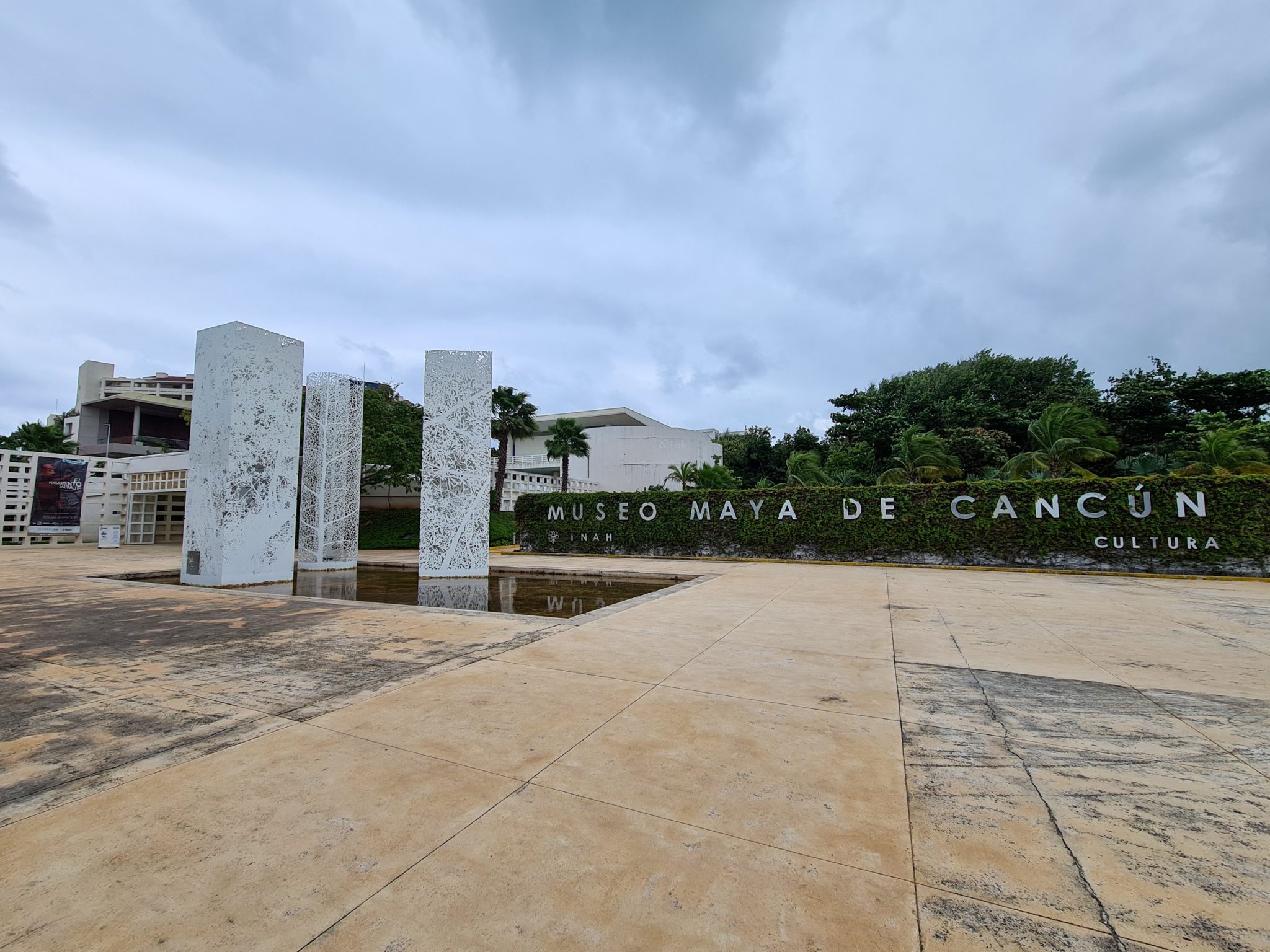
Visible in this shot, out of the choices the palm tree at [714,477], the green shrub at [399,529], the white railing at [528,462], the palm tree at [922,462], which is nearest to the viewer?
the palm tree at [922,462]

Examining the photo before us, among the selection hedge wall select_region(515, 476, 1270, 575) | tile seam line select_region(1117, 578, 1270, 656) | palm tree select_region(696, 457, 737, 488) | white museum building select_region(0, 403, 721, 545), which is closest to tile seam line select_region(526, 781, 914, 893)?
tile seam line select_region(1117, 578, 1270, 656)

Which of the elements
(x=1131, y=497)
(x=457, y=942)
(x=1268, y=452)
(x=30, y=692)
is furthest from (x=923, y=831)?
(x=1268, y=452)

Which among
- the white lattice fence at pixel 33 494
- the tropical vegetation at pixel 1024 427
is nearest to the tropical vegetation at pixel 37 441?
the white lattice fence at pixel 33 494

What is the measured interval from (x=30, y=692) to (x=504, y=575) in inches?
423

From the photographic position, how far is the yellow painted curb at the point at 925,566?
45.2 feet

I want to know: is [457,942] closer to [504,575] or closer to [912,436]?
[504,575]

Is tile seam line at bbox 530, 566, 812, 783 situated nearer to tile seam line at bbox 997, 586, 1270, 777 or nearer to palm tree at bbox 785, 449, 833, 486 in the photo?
tile seam line at bbox 997, 586, 1270, 777

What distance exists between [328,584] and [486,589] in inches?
158

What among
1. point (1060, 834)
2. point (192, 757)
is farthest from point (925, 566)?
point (192, 757)

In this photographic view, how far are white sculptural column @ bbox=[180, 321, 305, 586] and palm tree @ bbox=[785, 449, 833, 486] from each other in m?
19.7

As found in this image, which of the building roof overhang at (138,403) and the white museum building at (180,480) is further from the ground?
the building roof overhang at (138,403)

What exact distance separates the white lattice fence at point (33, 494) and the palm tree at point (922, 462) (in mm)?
35142

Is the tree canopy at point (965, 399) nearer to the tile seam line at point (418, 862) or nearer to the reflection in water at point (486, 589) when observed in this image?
the reflection in water at point (486, 589)

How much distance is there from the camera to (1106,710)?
3.98 meters
